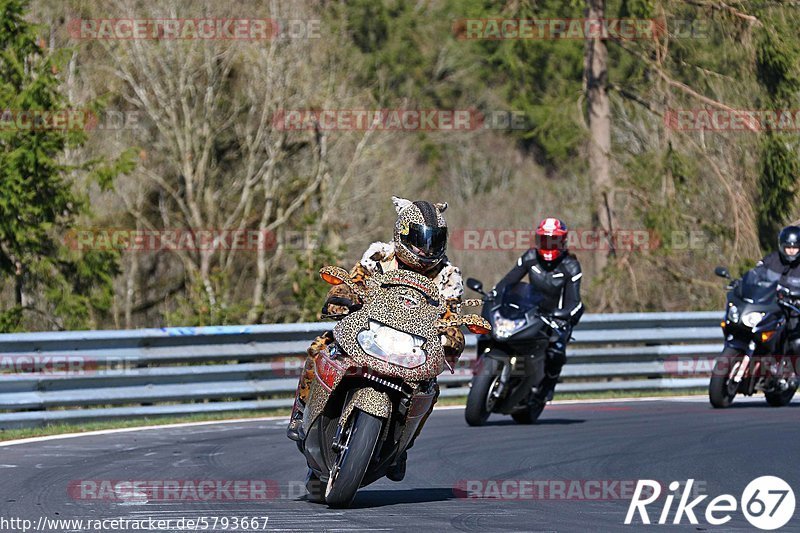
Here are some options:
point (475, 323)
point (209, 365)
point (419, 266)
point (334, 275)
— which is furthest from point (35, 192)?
point (475, 323)

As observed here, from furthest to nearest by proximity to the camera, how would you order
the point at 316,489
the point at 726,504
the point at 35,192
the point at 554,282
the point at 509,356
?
the point at 35,192
the point at 554,282
the point at 509,356
the point at 726,504
the point at 316,489

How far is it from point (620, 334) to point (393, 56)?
106ft

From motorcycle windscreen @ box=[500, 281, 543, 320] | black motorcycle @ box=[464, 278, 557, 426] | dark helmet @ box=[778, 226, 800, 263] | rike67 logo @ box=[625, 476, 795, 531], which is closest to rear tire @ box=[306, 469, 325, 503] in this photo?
rike67 logo @ box=[625, 476, 795, 531]

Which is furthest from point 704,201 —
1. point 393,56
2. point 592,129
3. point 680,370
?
point 393,56

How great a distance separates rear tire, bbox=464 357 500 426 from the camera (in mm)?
13242

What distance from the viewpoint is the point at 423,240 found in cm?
805

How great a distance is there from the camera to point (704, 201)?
3012 cm

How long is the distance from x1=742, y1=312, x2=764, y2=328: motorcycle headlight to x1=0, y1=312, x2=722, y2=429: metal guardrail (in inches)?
103

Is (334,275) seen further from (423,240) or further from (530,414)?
(530,414)

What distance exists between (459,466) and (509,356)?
2.99m

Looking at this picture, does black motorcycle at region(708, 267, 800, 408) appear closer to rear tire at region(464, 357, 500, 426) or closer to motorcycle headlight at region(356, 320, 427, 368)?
rear tire at region(464, 357, 500, 426)

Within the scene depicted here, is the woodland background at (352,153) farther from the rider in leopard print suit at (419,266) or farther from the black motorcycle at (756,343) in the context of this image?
the rider in leopard print suit at (419,266)

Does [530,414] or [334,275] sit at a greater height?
[334,275]

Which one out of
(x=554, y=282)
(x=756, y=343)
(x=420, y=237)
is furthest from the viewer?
(x=756, y=343)
